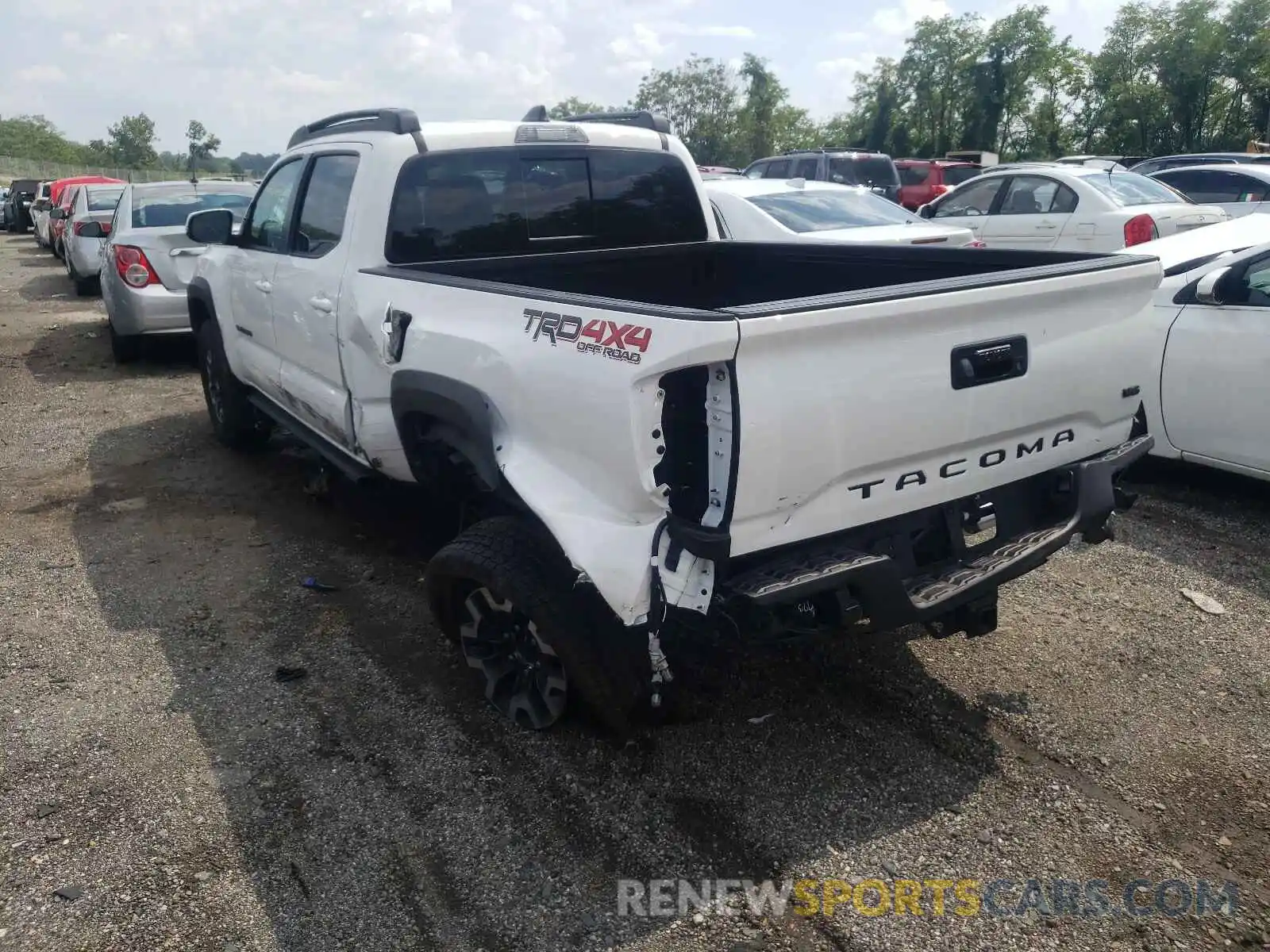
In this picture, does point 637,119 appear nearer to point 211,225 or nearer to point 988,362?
point 211,225

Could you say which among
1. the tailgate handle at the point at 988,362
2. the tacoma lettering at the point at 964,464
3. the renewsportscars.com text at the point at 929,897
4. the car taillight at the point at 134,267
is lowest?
the renewsportscars.com text at the point at 929,897

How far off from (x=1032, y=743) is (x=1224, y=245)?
403 cm

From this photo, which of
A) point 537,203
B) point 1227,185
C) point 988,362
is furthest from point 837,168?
point 988,362

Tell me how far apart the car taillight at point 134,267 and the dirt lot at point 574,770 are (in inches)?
189

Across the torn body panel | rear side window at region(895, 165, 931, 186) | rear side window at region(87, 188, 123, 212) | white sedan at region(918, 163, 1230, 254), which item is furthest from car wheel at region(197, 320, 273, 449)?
rear side window at region(895, 165, 931, 186)

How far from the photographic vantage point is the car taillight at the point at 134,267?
29.5 feet

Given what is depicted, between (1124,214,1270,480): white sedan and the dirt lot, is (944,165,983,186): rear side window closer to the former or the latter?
(1124,214,1270,480): white sedan

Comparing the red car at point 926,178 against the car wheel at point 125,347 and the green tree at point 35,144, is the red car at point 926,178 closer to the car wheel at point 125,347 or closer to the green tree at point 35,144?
the car wheel at point 125,347

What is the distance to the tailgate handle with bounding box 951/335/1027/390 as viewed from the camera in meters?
2.90

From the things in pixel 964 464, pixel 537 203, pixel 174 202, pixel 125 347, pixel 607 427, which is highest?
pixel 537 203

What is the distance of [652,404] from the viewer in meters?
2.56

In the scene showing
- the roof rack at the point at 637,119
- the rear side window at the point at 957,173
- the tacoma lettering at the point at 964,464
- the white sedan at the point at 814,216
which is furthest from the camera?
the rear side window at the point at 957,173

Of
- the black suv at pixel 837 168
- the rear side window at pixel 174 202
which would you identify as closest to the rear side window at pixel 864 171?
the black suv at pixel 837 168

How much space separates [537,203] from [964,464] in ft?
7.60
